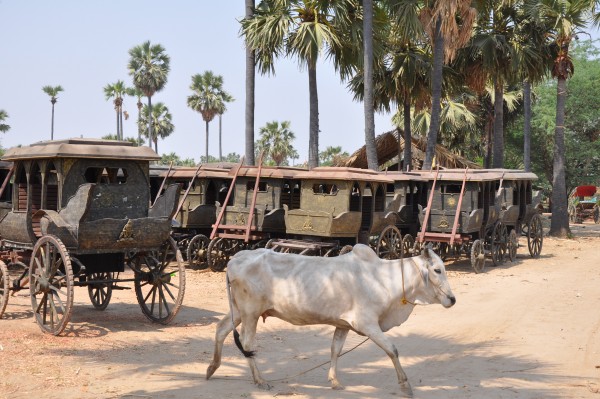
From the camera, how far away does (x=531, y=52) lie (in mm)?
26906

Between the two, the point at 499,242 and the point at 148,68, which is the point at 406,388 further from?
the point at 148,68

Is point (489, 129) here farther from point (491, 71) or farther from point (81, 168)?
point (81, 168)

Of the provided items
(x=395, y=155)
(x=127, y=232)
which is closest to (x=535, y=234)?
(x=395, y=155)

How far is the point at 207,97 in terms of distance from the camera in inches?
2547

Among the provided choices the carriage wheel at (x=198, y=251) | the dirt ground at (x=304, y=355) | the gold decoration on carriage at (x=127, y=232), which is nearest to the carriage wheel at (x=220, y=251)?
the carriage wheel at (x=198, y=251)

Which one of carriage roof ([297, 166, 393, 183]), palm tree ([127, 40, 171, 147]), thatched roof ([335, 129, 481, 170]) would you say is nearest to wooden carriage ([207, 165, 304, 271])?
carriage roof ([297, 166, 393, 183])

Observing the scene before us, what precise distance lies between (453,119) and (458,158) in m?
4.77

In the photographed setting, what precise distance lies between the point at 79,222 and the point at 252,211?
7.28 m

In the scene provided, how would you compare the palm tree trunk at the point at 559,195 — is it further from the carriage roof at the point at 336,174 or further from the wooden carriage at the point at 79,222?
the wooden carriage at the point at 79,222

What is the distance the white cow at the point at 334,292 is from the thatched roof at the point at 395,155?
78.9 feet

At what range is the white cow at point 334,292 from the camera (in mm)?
7199

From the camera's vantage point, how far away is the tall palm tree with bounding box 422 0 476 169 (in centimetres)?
2362

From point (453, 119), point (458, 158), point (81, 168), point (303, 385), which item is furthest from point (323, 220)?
point (453, 119)

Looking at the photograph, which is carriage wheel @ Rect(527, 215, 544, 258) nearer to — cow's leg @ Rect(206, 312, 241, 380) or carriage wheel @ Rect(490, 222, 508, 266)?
carriage wheel @ Rect(490, 222, 508, 266)
